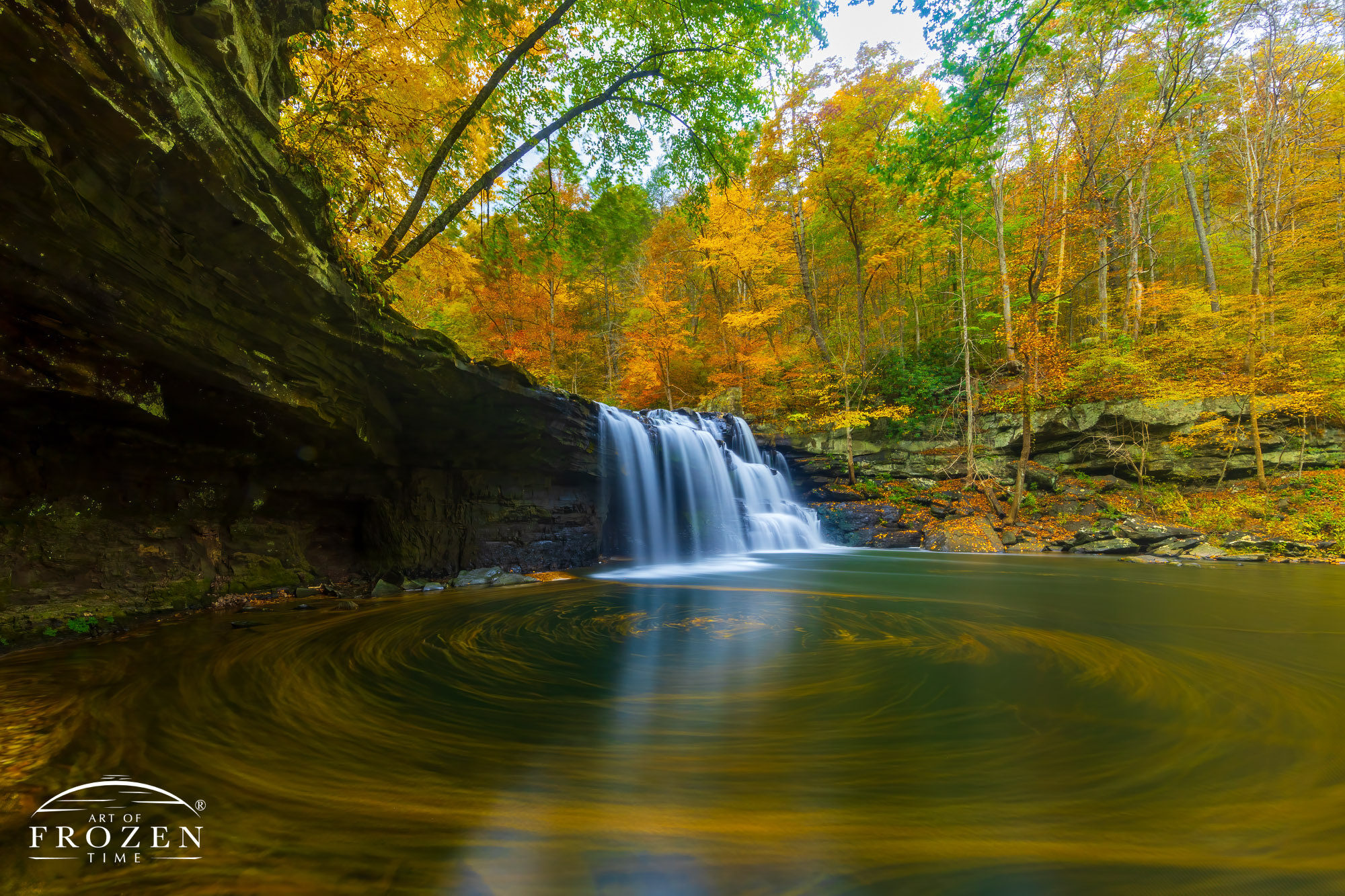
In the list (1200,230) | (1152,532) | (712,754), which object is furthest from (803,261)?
(712,754)

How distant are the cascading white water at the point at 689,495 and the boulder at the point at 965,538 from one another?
2.94m

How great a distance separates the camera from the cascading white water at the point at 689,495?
10172 mm

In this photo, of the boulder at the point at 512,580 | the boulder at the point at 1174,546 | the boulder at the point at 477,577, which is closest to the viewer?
the boulder at the point at 477,577

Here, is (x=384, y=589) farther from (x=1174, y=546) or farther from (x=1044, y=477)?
(x=1044, y=477)

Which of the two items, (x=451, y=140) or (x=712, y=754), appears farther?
(x=451, y=140)

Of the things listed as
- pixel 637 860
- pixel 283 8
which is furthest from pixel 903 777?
pixel 283 8

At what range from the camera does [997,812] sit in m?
1.50

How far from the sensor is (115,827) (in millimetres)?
1415

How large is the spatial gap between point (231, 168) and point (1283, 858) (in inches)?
234

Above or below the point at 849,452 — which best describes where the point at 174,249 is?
above

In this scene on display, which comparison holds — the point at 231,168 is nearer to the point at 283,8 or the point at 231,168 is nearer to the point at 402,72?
the point at 283,8

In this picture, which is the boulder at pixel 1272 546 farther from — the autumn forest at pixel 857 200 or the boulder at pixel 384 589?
the boulder at pixel 384 589

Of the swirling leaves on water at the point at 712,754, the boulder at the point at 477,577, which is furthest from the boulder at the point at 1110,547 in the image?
the boulder at the point at 477,577

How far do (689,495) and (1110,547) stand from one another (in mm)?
9402
